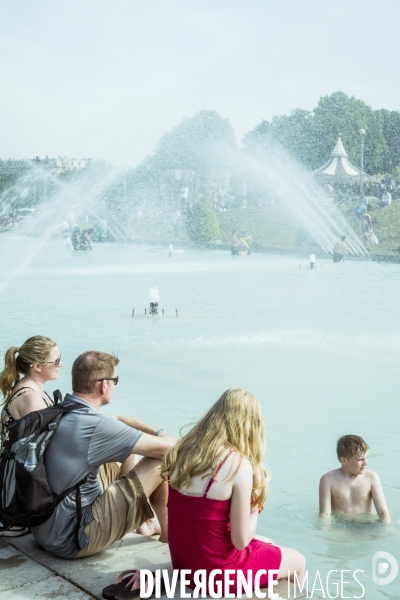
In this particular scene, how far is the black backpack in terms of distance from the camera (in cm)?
389

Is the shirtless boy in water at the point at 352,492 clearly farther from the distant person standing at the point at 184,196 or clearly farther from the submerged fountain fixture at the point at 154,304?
the distant person standing at the point at 184,196

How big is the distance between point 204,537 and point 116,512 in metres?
0.64

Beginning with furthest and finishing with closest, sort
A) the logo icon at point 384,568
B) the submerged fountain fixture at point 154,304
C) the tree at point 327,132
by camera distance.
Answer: the tree at point 327,132 → the submerged fountain fixture at point 154,304 → the logo icon at point 384,568

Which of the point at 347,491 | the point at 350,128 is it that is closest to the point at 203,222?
the point at 350,128

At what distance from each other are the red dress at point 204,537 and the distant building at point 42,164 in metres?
39.8

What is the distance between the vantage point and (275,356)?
40.8 feet

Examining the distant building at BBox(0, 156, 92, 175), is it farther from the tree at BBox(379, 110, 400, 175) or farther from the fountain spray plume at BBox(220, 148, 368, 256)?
the tree at BBox(379, 110, 400, 175)

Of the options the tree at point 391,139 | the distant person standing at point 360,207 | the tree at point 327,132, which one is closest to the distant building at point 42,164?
the tree at point 327,132

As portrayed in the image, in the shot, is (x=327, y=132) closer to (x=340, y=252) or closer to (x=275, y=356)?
(x=340, y=252)

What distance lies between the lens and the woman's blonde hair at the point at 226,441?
3.46 m

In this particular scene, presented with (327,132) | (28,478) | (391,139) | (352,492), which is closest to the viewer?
(28,478)

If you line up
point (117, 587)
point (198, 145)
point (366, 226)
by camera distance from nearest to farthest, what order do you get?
point (117, 587) → point (366, 226) → point (198, 145)

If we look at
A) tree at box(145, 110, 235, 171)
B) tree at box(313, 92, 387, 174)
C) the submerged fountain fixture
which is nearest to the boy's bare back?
the submerged fountain fixture

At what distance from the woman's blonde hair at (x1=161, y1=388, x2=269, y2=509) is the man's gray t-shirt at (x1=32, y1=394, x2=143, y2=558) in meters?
0.48
